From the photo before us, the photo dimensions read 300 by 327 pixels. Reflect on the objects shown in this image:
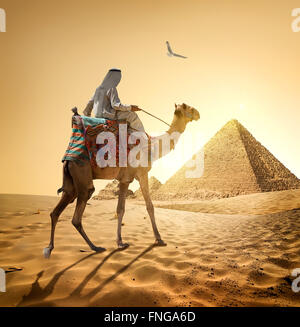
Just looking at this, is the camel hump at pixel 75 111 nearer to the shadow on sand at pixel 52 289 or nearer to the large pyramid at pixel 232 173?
the shadow on sand at pixel 52 289

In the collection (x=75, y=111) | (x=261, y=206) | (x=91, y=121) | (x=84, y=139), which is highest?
(x=75, y=111)

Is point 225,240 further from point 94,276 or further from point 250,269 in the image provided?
point 94,276

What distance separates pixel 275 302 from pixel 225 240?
8.08 ft

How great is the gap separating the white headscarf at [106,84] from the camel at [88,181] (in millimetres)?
1052

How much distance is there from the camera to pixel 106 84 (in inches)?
161

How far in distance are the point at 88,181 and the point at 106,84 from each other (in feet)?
5.19

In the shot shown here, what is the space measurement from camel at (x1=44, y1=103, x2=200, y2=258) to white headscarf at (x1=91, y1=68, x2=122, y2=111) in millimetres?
1052

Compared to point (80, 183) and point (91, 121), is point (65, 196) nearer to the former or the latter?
point (80, 183)

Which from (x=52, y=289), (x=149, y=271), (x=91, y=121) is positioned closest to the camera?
(x=52, y=289)

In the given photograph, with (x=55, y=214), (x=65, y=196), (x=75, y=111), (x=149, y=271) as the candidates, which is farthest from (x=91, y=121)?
(x=149, y=271)

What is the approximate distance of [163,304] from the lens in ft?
8.36

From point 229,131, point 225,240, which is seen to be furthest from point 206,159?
point 225,240

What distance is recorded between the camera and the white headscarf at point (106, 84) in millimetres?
4074

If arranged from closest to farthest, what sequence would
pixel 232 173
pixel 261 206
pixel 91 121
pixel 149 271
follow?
pixel 149 271
pixel 91 121
pixel 261 206
pixel 232 173
